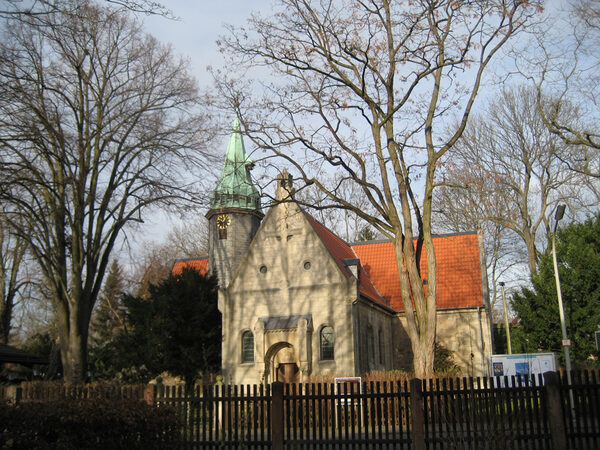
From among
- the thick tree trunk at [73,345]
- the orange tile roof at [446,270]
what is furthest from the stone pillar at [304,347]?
the thick tree trunk at [73,345]

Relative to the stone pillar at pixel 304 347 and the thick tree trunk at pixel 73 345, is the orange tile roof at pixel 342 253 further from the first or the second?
the thick tree trunk at pixel 73 345

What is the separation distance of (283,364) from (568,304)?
13977mm

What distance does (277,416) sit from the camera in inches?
475

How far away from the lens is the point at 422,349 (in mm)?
16422

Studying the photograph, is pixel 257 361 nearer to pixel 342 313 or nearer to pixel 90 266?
pixel 342 313

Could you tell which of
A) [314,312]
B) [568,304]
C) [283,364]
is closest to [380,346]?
[314,312]

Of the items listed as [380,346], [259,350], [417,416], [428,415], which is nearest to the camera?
[417,416]

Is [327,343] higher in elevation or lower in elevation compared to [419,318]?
lower

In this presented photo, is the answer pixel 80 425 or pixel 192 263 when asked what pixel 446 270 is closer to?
pixel 192 263

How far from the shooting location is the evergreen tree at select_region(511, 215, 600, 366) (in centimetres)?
2653

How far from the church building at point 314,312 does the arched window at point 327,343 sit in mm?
44

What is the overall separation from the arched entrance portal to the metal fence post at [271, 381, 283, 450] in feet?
43.3

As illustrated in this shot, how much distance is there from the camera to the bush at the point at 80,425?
9.06 m

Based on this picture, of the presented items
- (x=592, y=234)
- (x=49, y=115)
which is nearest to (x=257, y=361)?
(x=49, y=115)
